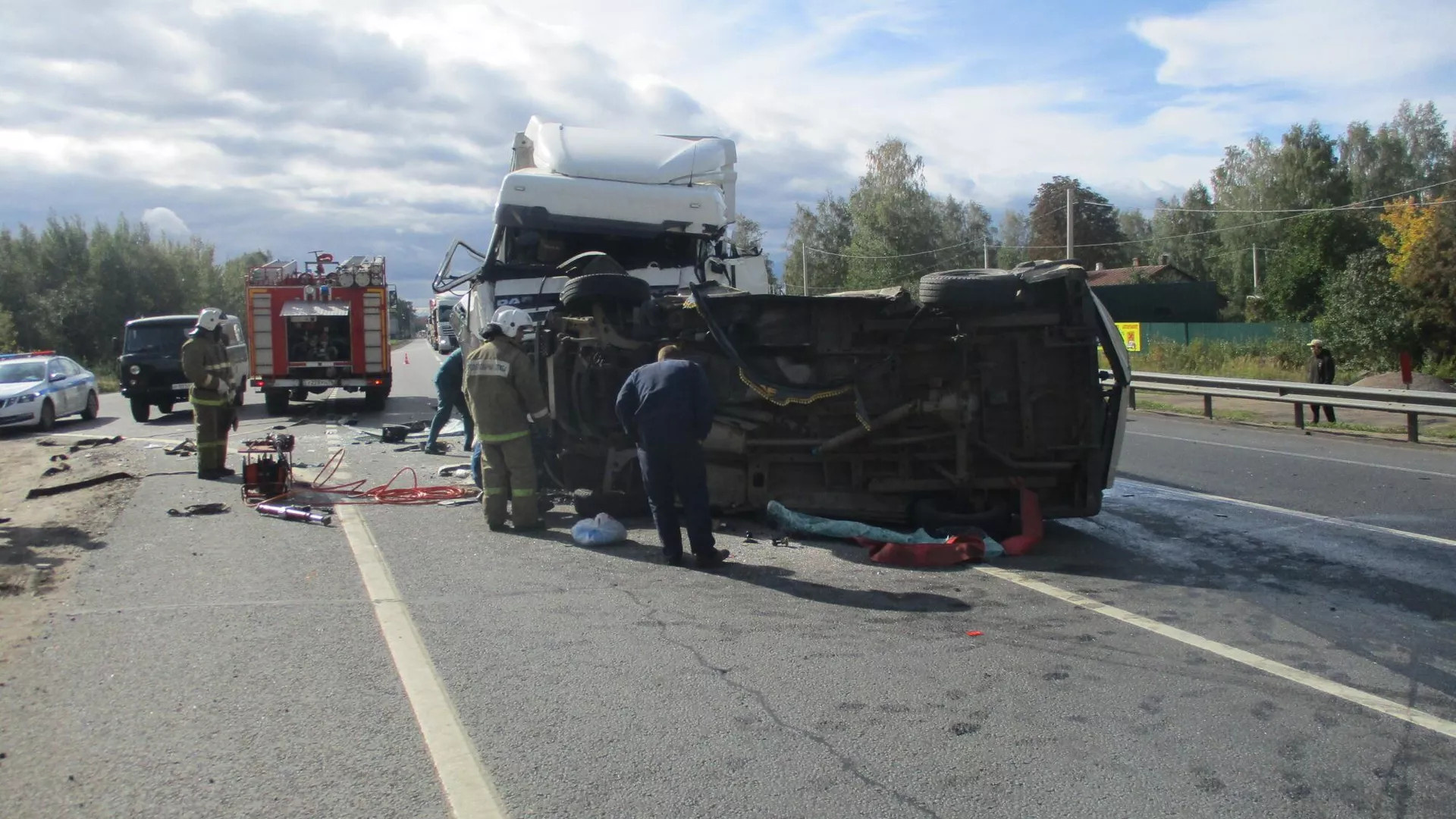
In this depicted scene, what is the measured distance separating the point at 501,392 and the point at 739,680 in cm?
405

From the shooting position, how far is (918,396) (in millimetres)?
7883

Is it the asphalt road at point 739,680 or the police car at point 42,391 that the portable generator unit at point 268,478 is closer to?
the asphalt road at point 739,680

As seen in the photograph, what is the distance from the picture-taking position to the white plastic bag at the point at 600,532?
762cm

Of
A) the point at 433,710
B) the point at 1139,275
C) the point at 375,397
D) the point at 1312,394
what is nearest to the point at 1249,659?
the point at 433,710

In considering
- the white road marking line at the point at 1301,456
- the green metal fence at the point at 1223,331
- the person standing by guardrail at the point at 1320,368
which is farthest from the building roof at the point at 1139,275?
the white road marking line at the point at 1301,456

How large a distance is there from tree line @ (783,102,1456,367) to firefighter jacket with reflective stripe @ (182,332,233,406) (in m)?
27.9

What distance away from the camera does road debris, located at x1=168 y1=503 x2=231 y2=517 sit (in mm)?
8984

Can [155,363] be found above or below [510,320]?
below

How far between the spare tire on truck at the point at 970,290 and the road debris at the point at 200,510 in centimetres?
603

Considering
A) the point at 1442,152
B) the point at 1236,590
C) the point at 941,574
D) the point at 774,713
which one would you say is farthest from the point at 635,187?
the point at 1442,152

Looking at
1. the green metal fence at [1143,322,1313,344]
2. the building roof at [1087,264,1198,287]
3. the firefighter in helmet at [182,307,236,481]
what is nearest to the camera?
the firefighter in helmet at [182,307,236,481]

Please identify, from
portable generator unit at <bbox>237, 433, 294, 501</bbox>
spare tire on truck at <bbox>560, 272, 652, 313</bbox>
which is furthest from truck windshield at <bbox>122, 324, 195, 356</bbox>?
spare tire on truck at <bbox>560, 272, 652, 313</bbox>

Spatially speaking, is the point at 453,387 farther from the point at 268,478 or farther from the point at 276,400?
the point at 276,400

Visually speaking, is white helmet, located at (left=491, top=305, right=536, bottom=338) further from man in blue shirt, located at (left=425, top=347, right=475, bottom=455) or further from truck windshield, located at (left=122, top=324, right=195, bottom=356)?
truck windshield, located at (left=122, top=324, right=195, bottom=356)
